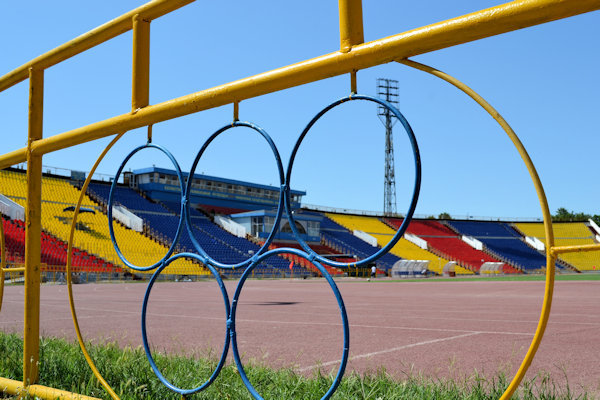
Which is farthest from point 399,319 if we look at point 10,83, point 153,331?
point 10,83

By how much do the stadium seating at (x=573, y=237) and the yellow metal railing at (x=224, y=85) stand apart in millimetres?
Result: 65247

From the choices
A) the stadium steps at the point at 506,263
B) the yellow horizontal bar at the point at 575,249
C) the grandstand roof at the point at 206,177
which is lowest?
the stadium steps at the point at 506,263

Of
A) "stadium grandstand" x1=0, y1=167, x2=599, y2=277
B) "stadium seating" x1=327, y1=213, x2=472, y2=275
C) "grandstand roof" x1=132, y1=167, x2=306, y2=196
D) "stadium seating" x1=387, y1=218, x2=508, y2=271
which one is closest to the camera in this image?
"stadium grandstand" x1=0, y1=167, x2=599, y2=277

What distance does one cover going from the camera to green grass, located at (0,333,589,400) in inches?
110

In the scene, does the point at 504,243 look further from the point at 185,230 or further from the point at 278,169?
the point at 278,169

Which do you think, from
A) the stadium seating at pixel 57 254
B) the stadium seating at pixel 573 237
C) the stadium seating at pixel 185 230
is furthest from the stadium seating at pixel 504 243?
the stadium seating at pixel 57 254

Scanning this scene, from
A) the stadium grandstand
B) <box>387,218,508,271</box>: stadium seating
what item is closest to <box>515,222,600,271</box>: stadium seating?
the stadium grandstand

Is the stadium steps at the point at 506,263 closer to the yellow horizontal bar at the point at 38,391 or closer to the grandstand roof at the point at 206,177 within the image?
the grandstand roof at the point at 206,177

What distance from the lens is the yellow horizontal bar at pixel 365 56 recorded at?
4.62 ft

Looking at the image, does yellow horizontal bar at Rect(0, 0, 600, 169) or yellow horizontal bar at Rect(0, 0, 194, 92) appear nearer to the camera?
yellow horizontal bar at Rect(0, 0, 600, 169)

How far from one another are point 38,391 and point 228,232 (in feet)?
141

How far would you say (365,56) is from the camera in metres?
1.78

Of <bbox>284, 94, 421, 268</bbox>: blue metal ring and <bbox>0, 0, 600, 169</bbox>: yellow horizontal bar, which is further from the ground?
<bbox>0, 0, 600, 169</bbox>: yellow horizontal bar

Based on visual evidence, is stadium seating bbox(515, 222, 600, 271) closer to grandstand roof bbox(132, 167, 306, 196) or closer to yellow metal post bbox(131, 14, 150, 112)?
grandstand roof bbox(132, 167, 306, 196)
